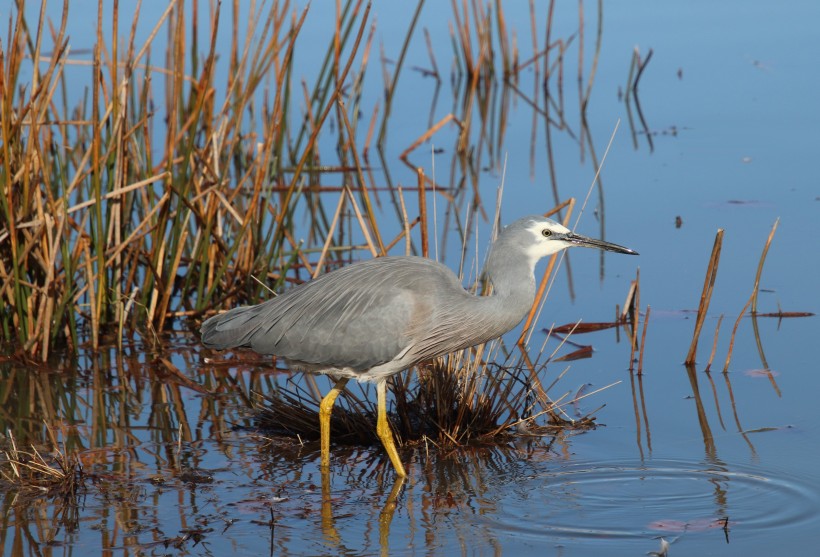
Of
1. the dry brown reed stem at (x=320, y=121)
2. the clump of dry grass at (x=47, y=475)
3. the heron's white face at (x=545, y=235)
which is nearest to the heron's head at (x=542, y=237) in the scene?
the heron's white face at (x=545, y=235)

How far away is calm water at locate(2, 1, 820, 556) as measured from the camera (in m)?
4.45

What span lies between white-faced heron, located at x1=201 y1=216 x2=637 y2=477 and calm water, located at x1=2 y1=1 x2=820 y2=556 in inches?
17.3

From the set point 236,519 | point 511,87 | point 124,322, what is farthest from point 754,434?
point 511,87

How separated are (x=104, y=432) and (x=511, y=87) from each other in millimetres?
8707

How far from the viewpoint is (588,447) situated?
5355 millimetres

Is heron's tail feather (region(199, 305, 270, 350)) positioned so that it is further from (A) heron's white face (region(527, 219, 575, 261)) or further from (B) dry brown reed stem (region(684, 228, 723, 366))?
(B) dry brown reed stem (region(684, 228, 723, 366))

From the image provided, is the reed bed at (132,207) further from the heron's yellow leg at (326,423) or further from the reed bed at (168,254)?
the heron's yellow leg at (326,423)

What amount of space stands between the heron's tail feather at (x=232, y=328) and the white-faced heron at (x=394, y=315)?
0.03 ft

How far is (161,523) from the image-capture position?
4.52 m

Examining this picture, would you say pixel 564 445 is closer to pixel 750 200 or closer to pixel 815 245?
pixel 815 245

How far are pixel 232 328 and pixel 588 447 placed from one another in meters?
1.78

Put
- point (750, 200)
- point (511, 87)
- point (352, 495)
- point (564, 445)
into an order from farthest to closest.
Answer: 1. point (511, 87)
2. point (750, 200)
3. point (564, 445)
4. point (352, 495)

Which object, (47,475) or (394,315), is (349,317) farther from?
(47,475)

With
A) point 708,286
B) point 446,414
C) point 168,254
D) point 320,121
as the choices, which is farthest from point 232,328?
point 708,286
